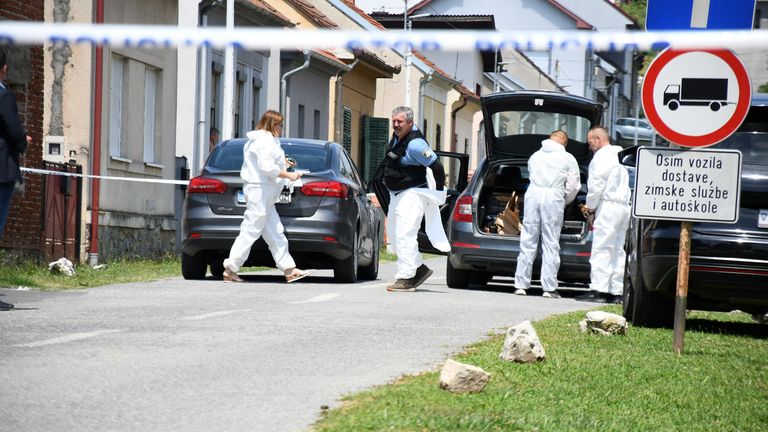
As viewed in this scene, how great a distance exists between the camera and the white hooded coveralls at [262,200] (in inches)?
629

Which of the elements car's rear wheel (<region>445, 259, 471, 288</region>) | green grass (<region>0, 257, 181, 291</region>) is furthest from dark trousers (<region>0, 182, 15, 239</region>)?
car's rear wheel (<region>445, 259, 471, 288</region>)

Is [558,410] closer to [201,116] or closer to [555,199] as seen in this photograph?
[555,199]

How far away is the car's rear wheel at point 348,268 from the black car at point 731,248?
573cm

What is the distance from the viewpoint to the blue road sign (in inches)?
381

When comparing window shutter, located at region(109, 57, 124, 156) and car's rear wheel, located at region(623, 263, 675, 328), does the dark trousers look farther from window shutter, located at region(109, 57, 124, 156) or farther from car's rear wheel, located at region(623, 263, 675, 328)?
window shutter, located at region(109, 57, 124, 156)

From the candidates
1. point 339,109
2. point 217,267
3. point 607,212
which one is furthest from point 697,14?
point 339,109

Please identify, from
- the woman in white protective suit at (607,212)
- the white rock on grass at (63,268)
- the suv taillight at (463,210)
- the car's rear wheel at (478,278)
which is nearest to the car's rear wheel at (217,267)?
the white rock on grass at (63,268)

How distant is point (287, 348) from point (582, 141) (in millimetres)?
9664

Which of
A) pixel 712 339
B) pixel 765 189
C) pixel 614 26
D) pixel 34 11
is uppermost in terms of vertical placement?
pixel 614 26

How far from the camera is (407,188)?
51.8ft

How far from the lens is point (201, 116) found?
28.7 meters

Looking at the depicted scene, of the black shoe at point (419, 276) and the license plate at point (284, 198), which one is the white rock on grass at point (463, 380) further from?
the license plate at point (284, 198)

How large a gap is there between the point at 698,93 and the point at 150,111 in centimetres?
1694

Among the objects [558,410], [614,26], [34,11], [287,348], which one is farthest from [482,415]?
[614,26]
